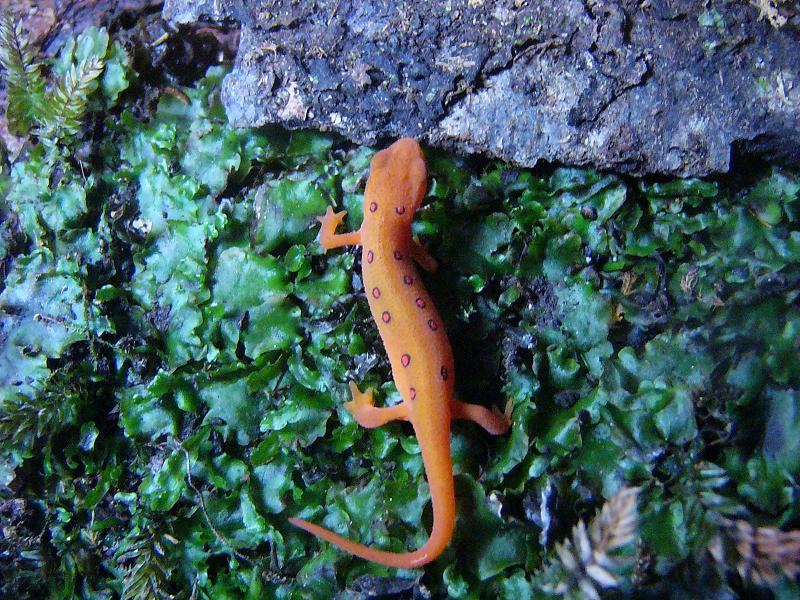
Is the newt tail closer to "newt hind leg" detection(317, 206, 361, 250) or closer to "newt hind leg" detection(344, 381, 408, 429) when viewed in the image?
"newt hind leg" detection(344, 381, 408, 429)

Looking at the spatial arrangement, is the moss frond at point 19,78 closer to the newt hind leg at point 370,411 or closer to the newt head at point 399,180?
the newt head at point 399,180

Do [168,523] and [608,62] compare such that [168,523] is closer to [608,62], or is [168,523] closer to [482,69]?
[482,69]

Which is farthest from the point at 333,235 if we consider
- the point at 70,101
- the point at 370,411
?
the point at 70,101

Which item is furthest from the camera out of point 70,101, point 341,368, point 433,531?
point 70,101

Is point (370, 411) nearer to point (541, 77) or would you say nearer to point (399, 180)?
point (399, 180)

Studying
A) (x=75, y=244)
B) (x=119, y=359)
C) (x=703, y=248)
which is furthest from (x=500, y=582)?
(x=75, y=244)

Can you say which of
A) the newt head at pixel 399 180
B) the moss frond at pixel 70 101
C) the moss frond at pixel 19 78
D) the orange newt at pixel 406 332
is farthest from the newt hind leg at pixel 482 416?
the moss frond at pixel 19 78
